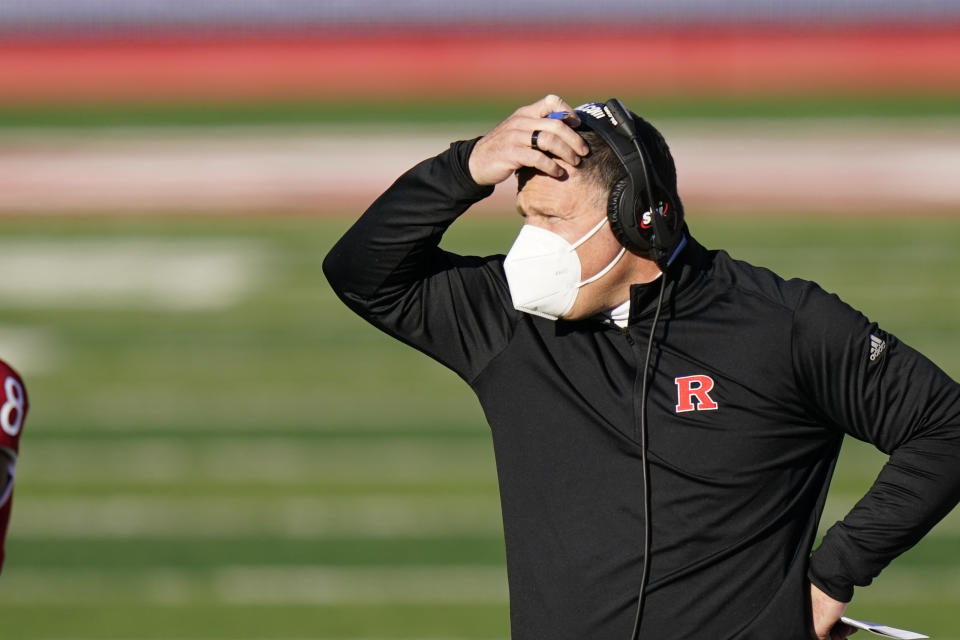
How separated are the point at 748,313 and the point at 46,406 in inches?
247

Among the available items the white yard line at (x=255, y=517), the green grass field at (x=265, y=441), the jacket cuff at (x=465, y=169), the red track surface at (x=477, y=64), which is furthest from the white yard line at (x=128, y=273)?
the jacket cuff at (x=465, y=169)

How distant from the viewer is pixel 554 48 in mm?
13297

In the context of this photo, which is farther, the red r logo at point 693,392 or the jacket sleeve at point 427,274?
the jacket sleeve at point 427,274

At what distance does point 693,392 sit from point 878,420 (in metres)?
0.29

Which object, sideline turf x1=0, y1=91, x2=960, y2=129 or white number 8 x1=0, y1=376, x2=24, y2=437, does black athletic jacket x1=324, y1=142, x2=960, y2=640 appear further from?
sideline turf x1=0, y1=91, x2=960, y2=129

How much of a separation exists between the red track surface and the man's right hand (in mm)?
10373

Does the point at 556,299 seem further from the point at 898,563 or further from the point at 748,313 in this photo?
the point at 898,563

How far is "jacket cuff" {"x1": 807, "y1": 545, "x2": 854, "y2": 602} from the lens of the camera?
2174mm

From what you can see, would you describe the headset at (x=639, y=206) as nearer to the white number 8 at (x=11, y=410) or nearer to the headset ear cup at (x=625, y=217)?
the headset ear cup at (x=625, y=217)

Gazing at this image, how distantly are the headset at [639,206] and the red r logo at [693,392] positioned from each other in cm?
5

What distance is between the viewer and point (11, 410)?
1.90 metres

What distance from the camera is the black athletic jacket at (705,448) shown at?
2127 millimetres

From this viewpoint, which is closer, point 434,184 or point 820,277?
point 434,184

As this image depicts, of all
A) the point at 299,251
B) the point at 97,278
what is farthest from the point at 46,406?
the point at 299,251
